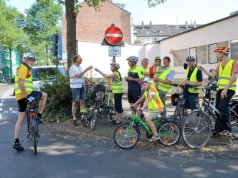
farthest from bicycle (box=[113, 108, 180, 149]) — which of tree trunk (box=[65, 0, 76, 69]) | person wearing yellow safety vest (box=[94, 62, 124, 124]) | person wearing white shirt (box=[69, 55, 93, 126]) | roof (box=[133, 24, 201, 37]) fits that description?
roof (box=[133, 24, 201, 37])

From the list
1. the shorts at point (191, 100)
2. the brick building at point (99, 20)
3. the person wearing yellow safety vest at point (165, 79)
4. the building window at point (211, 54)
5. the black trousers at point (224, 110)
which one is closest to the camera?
the black trousers at point (224, 110)

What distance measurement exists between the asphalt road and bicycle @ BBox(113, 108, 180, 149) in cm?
24

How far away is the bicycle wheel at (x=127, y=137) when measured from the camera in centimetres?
784

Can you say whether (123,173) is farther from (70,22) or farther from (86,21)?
(86,21)

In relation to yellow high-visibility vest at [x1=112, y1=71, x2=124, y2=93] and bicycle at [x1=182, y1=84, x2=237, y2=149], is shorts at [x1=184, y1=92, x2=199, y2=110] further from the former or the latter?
yellow high-visibility vest at [x1=112, y1=71, x2=124, y2=93]

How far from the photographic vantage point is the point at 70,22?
13.1 metres

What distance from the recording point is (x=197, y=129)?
7945 mm

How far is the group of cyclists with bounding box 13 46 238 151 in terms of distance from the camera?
7.77 meters

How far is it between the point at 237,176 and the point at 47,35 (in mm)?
59618

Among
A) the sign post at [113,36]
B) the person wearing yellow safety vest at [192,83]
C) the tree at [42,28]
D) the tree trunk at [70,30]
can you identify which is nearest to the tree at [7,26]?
the tree at [42,28]

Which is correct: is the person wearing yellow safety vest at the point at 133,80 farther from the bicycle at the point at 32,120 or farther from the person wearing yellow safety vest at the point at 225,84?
the bicycle at the point at 32,120

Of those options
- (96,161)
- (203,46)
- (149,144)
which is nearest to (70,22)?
(149,144)

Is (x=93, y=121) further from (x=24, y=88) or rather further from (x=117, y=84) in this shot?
(x=24, y=88)

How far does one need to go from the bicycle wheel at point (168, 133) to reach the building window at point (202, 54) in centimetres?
1823
